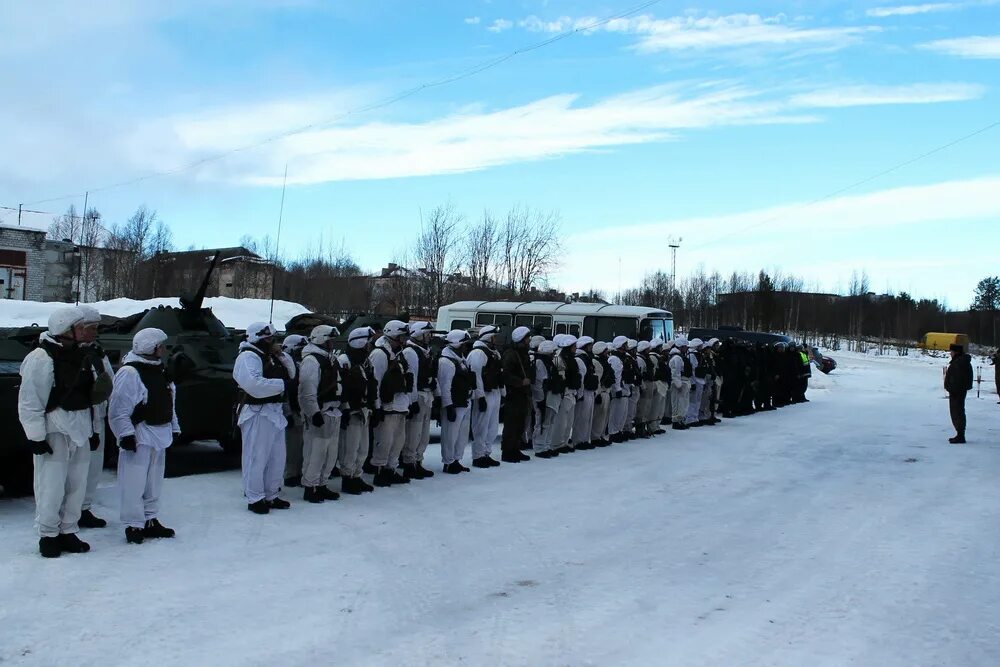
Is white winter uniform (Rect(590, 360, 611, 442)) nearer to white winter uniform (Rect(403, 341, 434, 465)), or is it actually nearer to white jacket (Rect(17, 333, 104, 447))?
white winter uniform (Rect(403, 341, 434, 465))

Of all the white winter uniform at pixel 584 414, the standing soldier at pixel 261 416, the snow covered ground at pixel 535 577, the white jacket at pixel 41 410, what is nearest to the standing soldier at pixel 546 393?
the white winter uniform at pixel 584 414

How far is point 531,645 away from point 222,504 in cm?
457

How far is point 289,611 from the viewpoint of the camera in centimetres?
563

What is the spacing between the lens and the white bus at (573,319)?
22.7 metres

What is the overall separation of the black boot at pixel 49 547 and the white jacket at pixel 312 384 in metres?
2.85

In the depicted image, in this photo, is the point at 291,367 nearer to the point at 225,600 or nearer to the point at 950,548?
the point at 225,600

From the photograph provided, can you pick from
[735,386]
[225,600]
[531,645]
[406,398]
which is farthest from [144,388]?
[735,386]

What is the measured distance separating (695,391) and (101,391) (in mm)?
13289

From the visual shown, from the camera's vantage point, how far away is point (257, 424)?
839 centimetres

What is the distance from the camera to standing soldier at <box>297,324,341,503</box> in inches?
355

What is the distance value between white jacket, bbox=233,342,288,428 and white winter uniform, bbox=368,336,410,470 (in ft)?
5.46

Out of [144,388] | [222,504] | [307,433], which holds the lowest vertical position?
[222,504]

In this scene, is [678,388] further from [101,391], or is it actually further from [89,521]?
[101,391]

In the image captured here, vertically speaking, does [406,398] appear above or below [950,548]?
above
